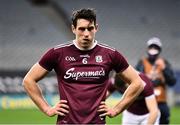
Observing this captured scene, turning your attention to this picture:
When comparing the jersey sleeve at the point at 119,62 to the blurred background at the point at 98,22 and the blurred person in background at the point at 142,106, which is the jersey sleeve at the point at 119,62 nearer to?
the blurred person in background at the point at 142,106

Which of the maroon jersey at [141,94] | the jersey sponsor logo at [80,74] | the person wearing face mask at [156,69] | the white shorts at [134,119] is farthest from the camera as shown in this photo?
the person wearing face mask at [156,69]

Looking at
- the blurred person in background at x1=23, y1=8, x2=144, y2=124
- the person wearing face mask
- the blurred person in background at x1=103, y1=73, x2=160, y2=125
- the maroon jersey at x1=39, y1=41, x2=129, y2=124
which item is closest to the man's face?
the blurred person in background at x1=23, y1=8, x2=144, y2=124

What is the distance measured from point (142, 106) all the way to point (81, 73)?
3035mm

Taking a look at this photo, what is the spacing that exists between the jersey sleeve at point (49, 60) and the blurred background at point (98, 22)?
2129cm

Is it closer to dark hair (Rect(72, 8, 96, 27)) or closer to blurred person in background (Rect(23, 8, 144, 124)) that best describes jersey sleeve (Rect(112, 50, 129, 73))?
blurred person in background (Rect(23, 8, 144, 124))

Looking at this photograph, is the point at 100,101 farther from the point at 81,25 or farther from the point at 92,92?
the point at 81,25

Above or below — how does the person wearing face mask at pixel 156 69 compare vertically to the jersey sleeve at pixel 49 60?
below

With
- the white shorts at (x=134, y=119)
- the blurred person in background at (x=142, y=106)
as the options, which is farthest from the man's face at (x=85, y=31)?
the white shorts at (x=134, y=119)

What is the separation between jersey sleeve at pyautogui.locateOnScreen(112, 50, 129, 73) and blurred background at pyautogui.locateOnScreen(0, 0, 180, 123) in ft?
70.0

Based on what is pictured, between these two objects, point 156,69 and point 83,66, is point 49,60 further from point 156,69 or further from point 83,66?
point 156,69

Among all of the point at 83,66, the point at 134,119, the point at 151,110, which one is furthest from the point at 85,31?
the point at 134,119

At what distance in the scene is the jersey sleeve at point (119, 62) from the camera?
621 centimetres

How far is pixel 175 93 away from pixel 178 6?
7.61m

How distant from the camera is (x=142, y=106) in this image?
29.6 ft
